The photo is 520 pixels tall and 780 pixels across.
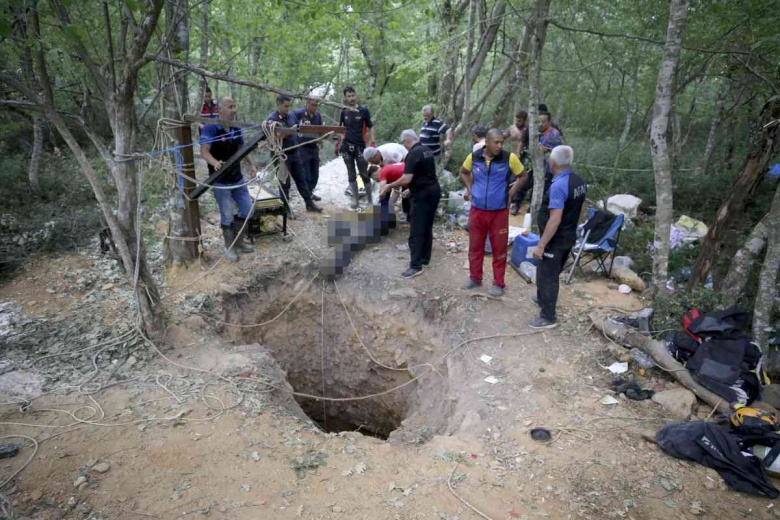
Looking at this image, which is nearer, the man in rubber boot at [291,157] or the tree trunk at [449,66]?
the man in rubber boot at [291,157]

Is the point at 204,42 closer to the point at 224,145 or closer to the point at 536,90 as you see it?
the point at 224,145

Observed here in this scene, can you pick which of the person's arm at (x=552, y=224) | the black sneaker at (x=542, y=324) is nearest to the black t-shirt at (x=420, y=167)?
the person's arm at (x=552, y=224)

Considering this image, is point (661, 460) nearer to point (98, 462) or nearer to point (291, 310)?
point (98, 462)

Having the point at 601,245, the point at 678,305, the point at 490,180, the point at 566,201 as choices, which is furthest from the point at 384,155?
the point at 678,305

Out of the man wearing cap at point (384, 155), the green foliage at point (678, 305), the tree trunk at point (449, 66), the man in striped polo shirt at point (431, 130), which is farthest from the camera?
the tree trunk at point (449, 66)

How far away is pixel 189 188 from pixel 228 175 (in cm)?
48

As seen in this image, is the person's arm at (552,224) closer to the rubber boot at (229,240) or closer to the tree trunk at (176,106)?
the tree trunk at (176,106)

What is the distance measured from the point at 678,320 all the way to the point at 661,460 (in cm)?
168

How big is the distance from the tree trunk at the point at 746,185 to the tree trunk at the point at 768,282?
23.1 inches

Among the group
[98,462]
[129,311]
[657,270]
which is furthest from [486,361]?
[129,311]

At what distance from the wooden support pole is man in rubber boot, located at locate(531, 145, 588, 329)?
12.4 ft

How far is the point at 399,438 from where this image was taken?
13.0 ft

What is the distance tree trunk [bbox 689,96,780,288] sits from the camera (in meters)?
4.43

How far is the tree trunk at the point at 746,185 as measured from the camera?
4.43 metres
